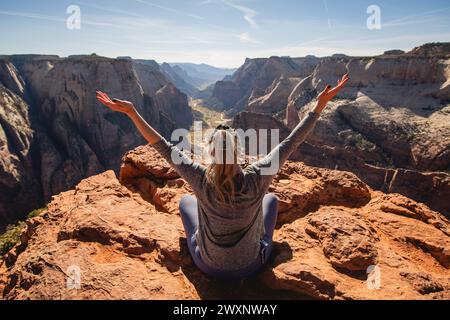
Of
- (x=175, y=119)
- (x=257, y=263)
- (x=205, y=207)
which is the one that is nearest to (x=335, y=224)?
(x=257, y=263)

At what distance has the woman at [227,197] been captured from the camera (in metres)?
2.65

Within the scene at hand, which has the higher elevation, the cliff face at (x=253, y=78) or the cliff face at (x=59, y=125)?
the cliff face at (x=253, y=78)

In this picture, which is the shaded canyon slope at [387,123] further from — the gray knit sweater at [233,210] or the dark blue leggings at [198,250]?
the gray knit sweater at [233,210]

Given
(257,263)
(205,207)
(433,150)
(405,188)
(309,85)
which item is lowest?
(405,188)

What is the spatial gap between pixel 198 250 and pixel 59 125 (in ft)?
113

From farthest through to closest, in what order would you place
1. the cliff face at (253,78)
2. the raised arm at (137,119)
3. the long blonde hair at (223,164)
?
the cliff face at (253,78), the raised arm at (137,119), the long blonde hair at (223,164)

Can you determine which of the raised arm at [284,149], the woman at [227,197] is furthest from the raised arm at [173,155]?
the raised arm at [284,149]

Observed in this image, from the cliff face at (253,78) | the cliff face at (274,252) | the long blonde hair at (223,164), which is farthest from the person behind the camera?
the cliff face at (253,78)

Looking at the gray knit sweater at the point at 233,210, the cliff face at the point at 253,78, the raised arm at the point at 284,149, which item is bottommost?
the gray knit sweater at the point at 233,210

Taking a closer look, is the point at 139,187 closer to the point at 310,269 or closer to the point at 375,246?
the point at 310,269

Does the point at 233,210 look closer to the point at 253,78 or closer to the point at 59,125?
the point at 59,125

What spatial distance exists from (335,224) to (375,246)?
1.92 ft

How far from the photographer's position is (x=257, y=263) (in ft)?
11.4
